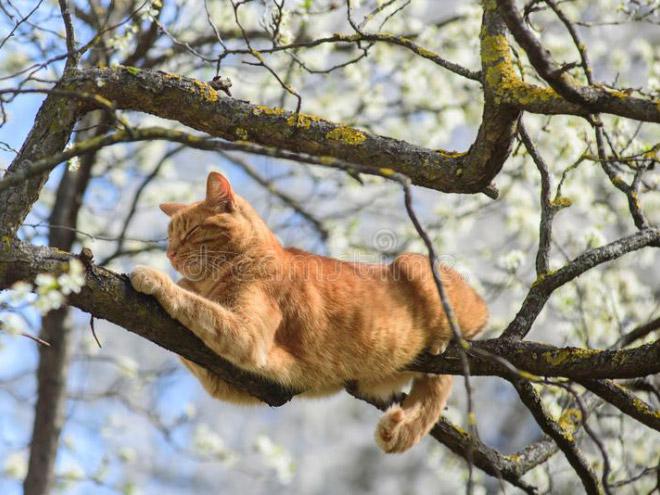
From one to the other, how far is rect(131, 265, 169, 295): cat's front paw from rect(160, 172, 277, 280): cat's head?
77 centimetres

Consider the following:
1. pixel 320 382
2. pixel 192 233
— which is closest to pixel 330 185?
pixel 192 233

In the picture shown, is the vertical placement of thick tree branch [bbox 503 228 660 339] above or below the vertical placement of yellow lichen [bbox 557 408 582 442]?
above

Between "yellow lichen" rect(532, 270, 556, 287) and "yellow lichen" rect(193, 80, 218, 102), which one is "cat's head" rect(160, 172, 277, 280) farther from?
"yellow lichen" rect(532, 270, 556, 287)

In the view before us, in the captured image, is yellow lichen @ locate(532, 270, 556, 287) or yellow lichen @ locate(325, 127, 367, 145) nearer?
yellow lichen @ locate(325, 127, 367, 145)

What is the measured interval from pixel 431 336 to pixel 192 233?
116 cm

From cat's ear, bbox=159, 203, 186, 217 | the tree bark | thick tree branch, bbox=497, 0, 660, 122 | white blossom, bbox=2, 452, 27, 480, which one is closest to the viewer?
thick tree branch, bbox=497, 0, 660, 122

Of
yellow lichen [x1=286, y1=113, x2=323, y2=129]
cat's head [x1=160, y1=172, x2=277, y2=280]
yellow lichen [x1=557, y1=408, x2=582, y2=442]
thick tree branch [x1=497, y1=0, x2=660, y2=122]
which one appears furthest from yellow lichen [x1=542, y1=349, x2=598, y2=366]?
cat's head [x1=160, y1=172, x2=277, y2=280]

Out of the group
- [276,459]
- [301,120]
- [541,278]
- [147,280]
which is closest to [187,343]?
[147,280]

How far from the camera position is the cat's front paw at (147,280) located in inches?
100.0

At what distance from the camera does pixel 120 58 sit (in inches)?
190

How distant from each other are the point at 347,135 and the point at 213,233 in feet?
3.73

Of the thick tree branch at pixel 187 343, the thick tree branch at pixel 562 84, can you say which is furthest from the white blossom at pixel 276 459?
the thick tree branch at pixel 562 84

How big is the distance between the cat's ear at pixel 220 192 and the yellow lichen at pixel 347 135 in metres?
1.10

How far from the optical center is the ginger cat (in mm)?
3086
